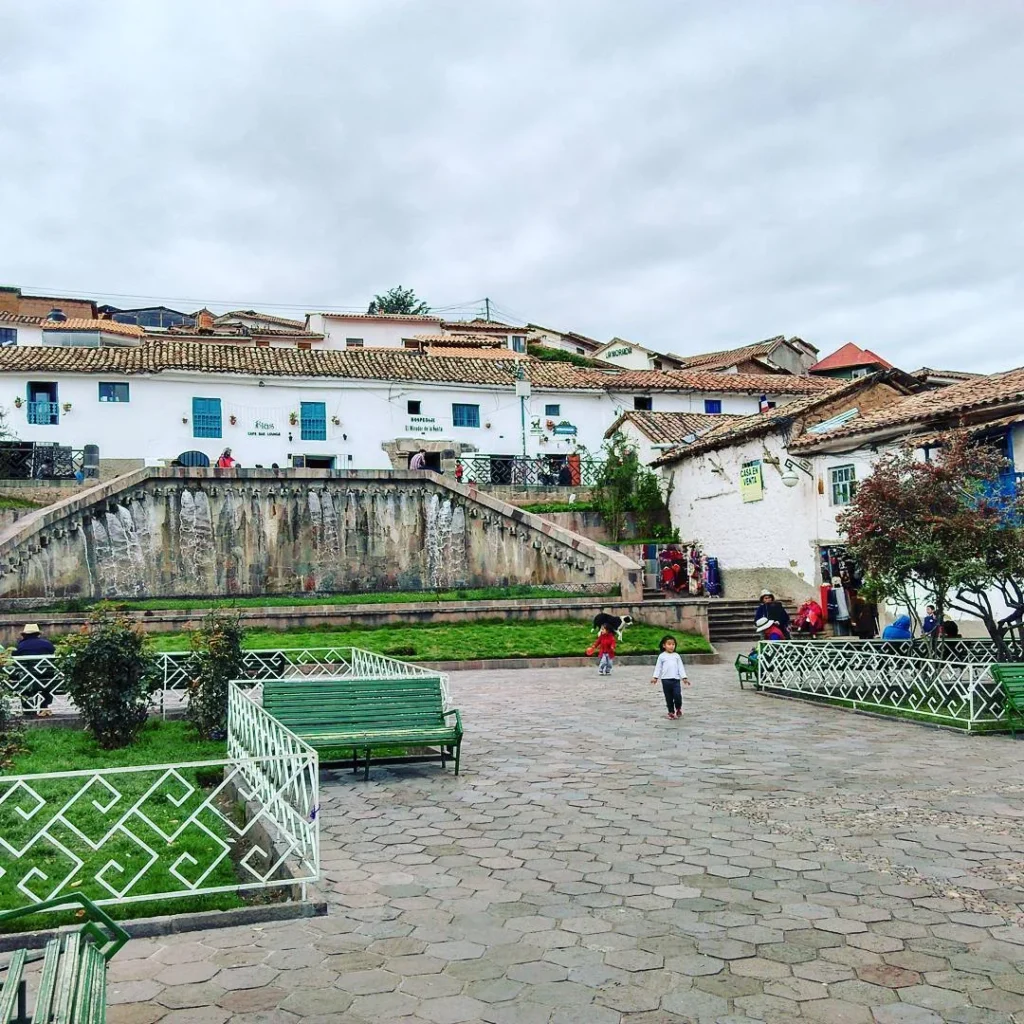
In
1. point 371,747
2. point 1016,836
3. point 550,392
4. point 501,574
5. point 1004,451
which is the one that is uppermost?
point 550,392

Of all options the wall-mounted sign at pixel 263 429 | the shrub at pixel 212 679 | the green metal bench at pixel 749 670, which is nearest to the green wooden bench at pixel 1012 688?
the green metal bench at pixel 749 670

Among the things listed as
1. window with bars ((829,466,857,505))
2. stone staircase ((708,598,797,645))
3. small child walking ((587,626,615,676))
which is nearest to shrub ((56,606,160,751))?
small child walking ((587,626,615,676))

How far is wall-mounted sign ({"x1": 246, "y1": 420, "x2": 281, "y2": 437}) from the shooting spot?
31969 mm

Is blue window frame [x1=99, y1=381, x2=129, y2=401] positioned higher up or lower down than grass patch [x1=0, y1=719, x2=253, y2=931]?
higher up

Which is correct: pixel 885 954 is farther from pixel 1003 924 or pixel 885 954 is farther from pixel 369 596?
pixel 369 596

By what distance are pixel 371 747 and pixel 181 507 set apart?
15.6 metres

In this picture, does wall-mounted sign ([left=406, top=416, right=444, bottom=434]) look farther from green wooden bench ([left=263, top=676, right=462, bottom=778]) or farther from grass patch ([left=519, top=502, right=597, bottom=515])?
green wooden bench ([left=263, top=676, right=462, bottom=778])

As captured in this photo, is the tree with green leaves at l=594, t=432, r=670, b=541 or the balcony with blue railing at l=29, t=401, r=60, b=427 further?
the balcony with blue railing at l=29, t=401, r=60, b=427

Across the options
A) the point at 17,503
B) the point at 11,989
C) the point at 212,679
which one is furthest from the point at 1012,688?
the point at 17,503

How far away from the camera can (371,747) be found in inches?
319

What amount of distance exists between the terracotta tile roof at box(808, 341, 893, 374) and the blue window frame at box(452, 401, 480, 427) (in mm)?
25172

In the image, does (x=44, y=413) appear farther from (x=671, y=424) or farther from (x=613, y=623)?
(x=613, y=623)

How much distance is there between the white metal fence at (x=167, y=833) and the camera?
5266 millimetres

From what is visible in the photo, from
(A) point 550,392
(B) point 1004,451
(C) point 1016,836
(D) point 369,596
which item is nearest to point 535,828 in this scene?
(C) point 1016,836
